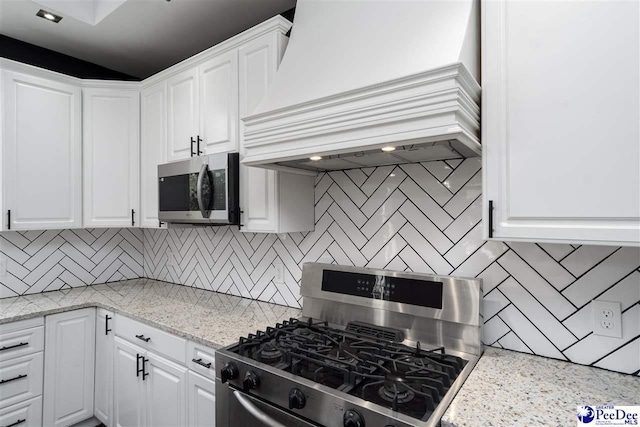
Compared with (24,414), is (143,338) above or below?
above

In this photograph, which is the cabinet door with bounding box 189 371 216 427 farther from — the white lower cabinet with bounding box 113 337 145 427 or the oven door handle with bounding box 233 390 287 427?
the white lower cabinet with bounding box 113 337 145 427

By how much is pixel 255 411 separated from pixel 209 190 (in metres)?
1.13

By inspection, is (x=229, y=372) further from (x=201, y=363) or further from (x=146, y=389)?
(x=146, y=389)

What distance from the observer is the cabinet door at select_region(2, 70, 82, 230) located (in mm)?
2258

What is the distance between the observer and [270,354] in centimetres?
142

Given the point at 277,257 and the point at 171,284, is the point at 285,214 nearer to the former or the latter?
the point at 277,257

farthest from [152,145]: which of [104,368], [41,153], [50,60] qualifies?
[104,368]

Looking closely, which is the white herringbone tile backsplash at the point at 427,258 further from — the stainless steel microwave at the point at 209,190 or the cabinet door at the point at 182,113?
the cabinet door at the point at 182,113

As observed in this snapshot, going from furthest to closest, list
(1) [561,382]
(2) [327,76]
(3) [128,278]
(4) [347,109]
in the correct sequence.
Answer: (3) [128,278]
(2) [327,76]
(4) [347,109]
(1) [561,382]

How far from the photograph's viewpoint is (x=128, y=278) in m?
3.10

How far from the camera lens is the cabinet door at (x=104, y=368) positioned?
7.40 feet

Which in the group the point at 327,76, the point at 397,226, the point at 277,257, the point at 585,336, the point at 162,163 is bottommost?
the point at 585,336

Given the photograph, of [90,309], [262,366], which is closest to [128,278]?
[90,309]

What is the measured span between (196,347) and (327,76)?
53.2 inches
